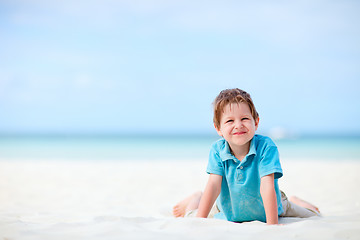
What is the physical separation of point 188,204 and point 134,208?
3.81 ft

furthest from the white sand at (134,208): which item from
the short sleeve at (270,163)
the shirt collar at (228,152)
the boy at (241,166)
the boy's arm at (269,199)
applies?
the shirt collar at (228,152)

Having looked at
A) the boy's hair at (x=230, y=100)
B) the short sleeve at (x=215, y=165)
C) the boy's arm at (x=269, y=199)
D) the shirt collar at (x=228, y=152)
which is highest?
the boy's hair at (x=230, y=100)

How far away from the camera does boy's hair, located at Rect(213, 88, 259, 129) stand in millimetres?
2752

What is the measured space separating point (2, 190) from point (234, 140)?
457 cm

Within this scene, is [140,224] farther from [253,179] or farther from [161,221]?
[253,179]

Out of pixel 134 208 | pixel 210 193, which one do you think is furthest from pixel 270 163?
pixel 134 208

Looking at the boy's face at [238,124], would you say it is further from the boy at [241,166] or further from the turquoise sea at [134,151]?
the turquoise sea at [134,151]

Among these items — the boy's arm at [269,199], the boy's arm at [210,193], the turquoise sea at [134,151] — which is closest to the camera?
the boy's arm at [269,199]

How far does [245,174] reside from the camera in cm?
277

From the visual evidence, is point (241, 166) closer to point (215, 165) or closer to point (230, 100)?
point (215, 165)

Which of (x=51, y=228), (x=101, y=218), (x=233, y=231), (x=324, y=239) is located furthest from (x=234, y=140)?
(x=51, y=228)

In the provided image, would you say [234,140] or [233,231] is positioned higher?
[234,140]

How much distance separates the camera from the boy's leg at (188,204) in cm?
342

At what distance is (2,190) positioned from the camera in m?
5.73
